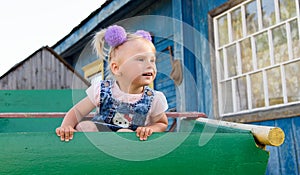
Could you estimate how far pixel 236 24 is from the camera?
4.15 metres

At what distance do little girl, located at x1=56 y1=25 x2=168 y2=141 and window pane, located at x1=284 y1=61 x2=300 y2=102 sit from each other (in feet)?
5.37

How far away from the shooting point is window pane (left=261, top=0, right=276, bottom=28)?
11.9ft

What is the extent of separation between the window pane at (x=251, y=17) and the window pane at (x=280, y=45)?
330 millimetres

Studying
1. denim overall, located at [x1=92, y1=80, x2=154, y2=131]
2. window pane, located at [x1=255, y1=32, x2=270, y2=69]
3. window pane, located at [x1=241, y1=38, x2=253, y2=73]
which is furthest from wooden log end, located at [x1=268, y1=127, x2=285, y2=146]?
window pane, located at [x1=241, y1=38, x2=253, y2=73]

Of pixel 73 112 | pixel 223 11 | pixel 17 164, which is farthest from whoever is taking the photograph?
pixel 223 11

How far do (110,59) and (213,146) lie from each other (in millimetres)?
735

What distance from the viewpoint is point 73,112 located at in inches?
72.4

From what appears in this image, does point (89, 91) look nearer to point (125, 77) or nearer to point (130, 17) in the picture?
point (125, 77)

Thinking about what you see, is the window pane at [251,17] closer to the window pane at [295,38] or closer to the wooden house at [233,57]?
the wooden house at [233,57]

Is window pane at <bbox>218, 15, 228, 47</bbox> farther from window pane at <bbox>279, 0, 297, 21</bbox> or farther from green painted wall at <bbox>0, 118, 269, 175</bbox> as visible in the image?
green painted wall at <bbox>0, 118, 269, 175</bbox>

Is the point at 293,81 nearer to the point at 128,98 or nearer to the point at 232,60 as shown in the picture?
the point at 232,60

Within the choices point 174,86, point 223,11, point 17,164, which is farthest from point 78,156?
point 174,86

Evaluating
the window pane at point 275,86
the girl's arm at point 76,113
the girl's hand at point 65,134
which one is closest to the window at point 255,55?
the window pane at point 275,86

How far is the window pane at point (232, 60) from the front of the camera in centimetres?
412
